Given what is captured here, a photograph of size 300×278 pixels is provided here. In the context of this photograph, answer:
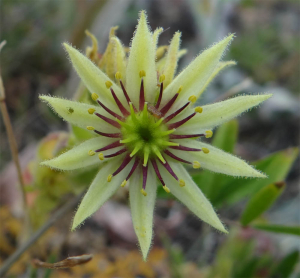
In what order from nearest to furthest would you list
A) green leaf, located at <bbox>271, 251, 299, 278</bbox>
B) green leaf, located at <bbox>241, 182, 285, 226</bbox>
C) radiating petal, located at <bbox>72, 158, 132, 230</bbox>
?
radiating petal, located at <bbox>72, 158, 132, 230</bbox> < green leaf, located at <bbox>241, 182, 285, 226</bbox> < green leaf, located at <bbox>271, 251, 299, 278</bbox>

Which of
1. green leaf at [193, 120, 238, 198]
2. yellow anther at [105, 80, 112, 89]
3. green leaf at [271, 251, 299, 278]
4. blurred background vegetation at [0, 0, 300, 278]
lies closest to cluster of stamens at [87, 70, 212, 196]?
yellow anther at [105, 80, 112, 89]

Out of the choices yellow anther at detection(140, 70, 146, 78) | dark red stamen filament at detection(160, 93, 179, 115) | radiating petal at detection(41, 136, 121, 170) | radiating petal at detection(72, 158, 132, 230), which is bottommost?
radiating petal at detection(72, 158, 132, 230)

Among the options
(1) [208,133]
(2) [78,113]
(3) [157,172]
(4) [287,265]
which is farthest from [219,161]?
(4) [287,265]

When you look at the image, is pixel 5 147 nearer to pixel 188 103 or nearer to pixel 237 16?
pixel 188 103

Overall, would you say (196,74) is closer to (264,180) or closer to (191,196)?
(191,196)

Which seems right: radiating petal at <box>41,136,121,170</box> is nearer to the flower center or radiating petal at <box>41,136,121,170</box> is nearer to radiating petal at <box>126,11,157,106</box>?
the flower center

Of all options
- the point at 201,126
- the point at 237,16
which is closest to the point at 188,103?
the point at 201,126
